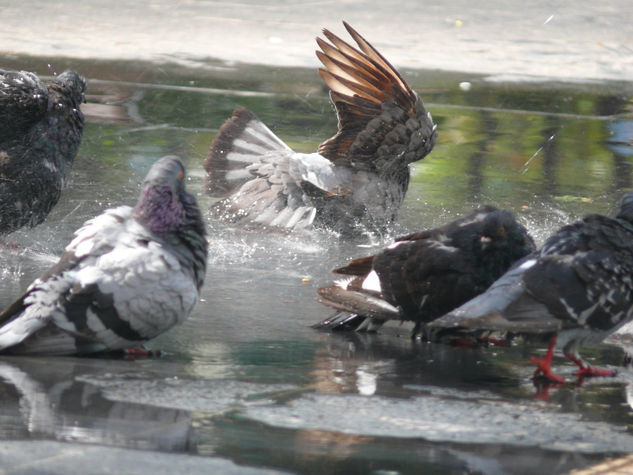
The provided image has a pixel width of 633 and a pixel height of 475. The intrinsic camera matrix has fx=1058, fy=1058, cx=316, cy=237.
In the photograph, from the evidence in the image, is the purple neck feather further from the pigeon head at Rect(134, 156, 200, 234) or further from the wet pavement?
the wet pavement

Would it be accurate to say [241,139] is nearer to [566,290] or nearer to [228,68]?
[566,290]

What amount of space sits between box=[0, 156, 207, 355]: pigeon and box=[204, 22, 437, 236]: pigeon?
270 centimetres

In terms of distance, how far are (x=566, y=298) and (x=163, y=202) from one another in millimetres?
1535

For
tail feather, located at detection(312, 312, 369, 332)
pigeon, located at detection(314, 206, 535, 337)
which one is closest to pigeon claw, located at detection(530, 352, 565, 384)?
pigeon, located at detection(314, 206, 535, 337)

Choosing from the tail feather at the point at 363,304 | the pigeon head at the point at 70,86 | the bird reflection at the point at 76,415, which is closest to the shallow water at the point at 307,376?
the bird reflection at the point at 76,415

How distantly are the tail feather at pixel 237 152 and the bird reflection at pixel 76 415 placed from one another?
367 cm

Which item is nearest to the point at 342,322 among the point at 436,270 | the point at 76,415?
the point at 436,270

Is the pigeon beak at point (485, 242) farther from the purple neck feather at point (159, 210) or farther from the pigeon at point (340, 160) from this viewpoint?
the pigeon at point (340, 160)

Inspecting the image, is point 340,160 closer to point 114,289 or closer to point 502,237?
point 502,237

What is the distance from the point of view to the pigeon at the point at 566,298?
3.89 meters

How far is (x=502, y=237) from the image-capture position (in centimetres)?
441

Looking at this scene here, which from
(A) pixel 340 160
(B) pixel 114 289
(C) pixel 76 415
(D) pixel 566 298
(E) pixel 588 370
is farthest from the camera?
(A) pixel 340 160

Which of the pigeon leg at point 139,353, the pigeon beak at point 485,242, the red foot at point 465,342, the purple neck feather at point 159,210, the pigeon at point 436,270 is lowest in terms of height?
the red foot at point 465,342

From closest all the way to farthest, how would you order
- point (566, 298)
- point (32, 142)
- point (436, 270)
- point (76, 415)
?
1. point (76, 415)
2. point (566, 298)
3. point (436, 270)
4. point (32, 142)
